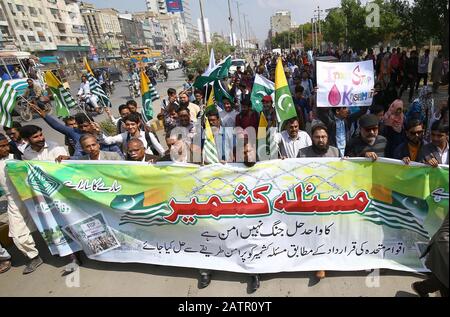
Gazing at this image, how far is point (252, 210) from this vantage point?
300 centimetres

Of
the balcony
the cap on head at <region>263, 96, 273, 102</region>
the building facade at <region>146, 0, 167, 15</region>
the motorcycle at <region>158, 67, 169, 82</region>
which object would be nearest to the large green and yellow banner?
the cap on head at <region>263, 96, 273, 102</region>

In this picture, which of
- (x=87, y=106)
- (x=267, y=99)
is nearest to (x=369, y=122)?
(x=267, y=99)

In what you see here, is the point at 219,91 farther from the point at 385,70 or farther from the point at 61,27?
the point at 61,27

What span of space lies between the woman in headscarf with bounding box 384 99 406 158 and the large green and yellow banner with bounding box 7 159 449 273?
1.19 metres

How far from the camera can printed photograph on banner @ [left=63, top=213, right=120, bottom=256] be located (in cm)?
334

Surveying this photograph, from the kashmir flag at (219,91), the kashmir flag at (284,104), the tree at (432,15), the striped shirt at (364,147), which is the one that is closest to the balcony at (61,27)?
the tree at (432,15)

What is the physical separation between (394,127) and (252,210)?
2464mm

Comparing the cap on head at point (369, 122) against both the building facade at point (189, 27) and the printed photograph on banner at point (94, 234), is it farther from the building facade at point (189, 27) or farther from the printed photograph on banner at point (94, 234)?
the building facade at point (189, 27)

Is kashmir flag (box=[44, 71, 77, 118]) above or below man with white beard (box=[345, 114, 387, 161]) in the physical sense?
above

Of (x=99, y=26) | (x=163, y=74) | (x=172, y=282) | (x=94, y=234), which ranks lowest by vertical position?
(x=172, y=282)

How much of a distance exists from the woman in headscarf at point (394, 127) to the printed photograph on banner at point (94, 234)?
3.60 meters

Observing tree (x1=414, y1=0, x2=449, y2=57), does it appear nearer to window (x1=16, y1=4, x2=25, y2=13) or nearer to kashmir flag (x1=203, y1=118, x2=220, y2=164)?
kashmir flag (x1=203, y1=118, x2=220, y2=164)

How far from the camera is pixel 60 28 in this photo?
64188 mm
